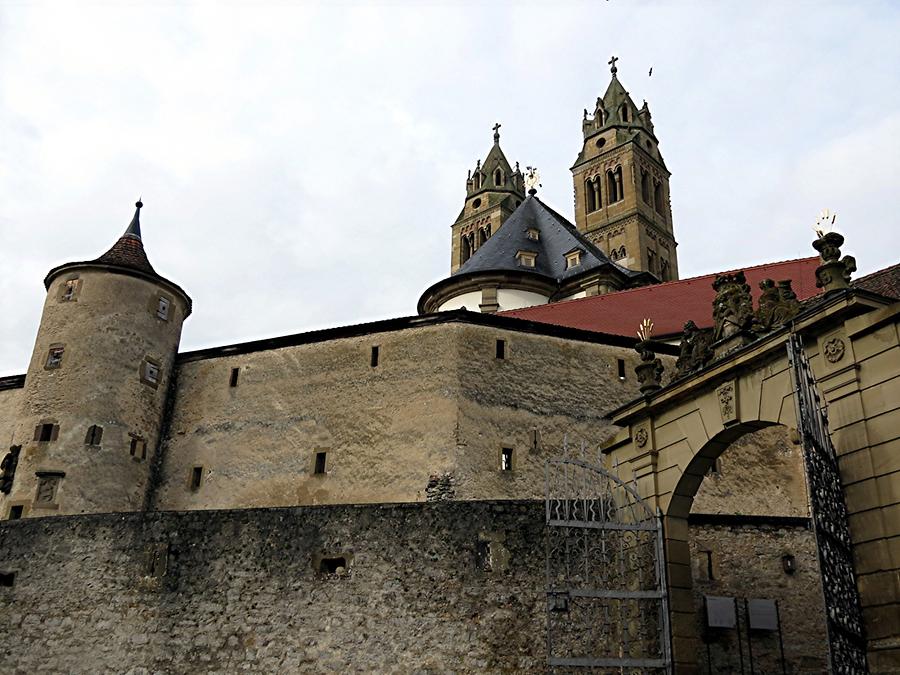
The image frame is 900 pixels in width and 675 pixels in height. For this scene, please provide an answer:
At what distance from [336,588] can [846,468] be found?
780cm

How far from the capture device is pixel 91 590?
15.2m

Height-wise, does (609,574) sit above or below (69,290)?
below

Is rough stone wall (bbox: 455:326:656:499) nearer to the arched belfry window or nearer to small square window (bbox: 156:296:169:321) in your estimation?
small square window (bbox: 156:296:169:321)

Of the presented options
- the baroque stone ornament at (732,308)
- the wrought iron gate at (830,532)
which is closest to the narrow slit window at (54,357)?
the baroque stone ornament at (732,308)

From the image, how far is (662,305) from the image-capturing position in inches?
1049

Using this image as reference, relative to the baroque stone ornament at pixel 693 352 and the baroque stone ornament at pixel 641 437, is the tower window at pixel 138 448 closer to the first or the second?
the baroque stone ornament at pixel 641 437

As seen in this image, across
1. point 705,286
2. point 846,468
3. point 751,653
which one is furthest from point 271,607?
point 705,286

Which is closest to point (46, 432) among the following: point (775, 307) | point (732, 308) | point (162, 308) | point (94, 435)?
point (94, 435)

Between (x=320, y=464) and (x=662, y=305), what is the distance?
11211 mm

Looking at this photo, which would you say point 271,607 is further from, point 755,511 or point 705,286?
point 705,286

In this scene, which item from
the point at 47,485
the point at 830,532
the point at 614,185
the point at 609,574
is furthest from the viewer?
the point at 614,185

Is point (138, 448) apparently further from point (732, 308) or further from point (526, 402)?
point (732, 308)

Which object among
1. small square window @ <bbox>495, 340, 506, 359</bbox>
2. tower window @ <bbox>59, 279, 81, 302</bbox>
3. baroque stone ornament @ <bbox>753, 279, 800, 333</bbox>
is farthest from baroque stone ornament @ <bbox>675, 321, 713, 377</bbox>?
tower window @ <bbox>59, 279, 81, 302</bbox>

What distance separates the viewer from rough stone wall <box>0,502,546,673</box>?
44.2ft
